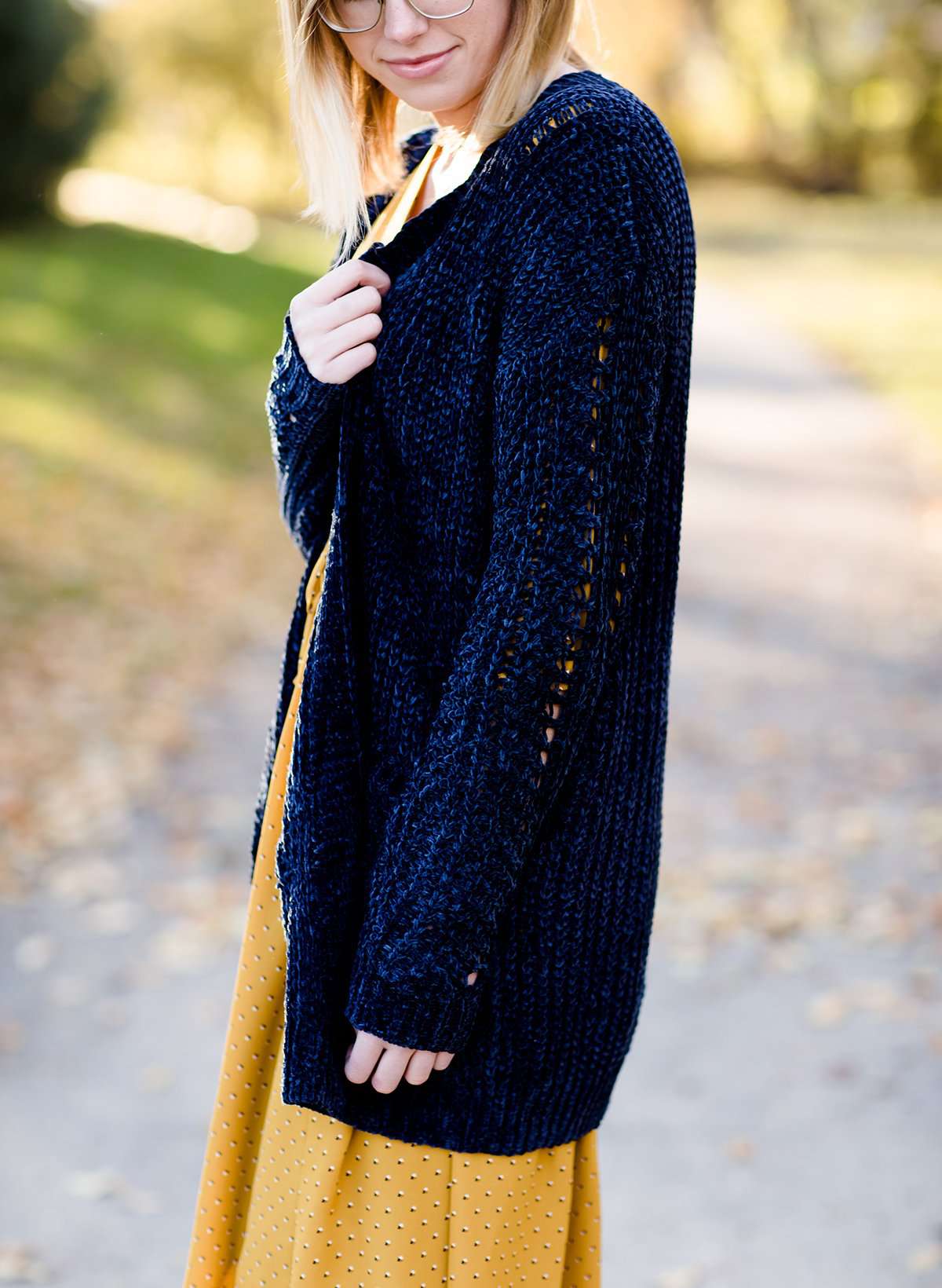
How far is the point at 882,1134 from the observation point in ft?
10.4

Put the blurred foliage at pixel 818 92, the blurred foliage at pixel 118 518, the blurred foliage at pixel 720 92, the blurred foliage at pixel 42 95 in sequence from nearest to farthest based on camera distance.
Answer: the blurred foliage at pixel 118 518 < the blurred foliage at pixel 42 95 < the blurred foliage at pixel 720 92 < the blurred foliage at pixel 818 92

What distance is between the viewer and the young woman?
1231 mm

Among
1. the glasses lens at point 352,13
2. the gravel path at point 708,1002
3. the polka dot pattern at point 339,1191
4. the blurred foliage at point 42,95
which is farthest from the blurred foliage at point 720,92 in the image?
the polka dot pattern at point 339,1191

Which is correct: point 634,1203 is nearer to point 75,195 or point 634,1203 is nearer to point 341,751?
point 341,751

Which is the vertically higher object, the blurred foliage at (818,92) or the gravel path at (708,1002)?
the blurred foliage at (818,92)

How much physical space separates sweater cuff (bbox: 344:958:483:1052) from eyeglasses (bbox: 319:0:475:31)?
3.05ft

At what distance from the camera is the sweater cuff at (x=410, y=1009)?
1.28m

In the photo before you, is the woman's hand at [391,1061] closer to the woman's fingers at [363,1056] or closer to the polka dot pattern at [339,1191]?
the woman's fingers at [363,1056]

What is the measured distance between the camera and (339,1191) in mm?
1448

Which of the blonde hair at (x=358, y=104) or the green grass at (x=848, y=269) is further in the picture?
the green grass at (x=848, y=269)

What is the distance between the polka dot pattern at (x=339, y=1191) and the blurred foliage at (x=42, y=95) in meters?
14.8

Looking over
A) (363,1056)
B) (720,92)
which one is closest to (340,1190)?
(363,1056)

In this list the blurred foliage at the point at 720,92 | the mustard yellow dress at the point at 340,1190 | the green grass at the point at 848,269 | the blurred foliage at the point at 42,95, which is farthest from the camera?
the blurred foliage at the point at 720,92

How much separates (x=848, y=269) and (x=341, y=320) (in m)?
23.8
